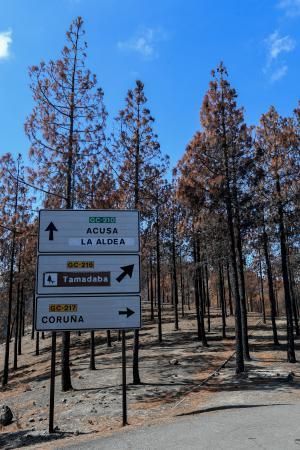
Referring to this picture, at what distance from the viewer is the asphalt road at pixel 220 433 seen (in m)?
7.14

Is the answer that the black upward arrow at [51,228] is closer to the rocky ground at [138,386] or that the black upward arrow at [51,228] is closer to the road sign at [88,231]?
the road sign at [88,231]

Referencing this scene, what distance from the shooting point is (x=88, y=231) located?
10.9 metres

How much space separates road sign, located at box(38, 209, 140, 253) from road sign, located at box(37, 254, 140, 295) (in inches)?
8.8

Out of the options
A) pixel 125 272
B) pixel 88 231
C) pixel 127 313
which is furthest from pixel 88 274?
pixel 127 313

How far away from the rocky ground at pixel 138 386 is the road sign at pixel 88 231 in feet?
13.6

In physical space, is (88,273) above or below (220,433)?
above

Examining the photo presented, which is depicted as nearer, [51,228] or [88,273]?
[88,273]

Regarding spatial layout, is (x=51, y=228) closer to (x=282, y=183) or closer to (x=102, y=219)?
(x=102, y=219)

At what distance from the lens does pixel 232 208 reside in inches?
741

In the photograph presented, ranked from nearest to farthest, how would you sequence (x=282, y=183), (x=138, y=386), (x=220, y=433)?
(x=220, y=433), (x=138, y=386), (x=282, y=183)

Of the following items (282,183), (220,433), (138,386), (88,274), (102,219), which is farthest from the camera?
(282,183)

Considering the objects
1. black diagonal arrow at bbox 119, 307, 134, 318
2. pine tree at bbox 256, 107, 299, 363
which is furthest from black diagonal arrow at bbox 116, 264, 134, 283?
pine tree at bbox 256, 107, 299, 363

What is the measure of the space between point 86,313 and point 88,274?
93 cm

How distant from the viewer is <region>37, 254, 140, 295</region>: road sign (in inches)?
415
